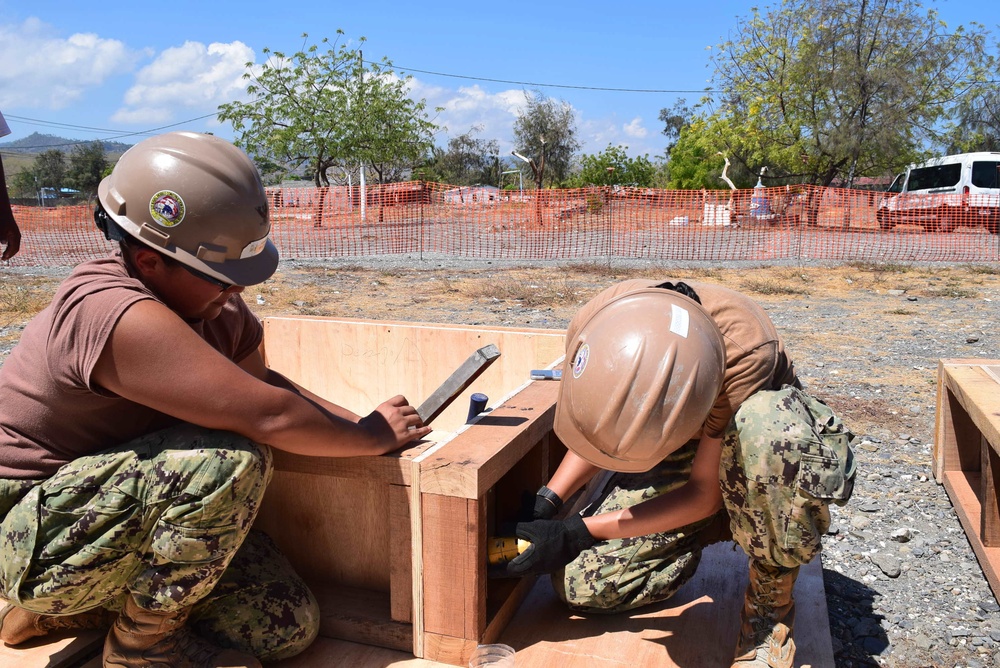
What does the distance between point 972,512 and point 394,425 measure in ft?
8.47

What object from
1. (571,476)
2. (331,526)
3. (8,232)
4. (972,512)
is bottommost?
(972,512)

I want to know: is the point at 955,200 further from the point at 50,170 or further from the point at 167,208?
the point at 50,170

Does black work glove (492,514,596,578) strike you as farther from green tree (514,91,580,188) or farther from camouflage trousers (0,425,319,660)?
green tree (514,91,580,188)

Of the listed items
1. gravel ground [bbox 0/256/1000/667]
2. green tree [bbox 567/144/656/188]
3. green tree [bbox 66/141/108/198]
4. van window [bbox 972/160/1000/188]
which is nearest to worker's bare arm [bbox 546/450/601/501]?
gravel ground [bbox 0/256/1000/667]

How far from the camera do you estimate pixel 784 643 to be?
6.68ft

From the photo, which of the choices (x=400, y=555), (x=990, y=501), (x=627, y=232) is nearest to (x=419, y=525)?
(x=400, y=555)

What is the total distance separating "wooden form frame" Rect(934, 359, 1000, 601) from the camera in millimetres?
2834

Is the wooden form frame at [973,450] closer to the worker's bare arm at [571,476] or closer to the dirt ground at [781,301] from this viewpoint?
the dirt ground at [781,301]

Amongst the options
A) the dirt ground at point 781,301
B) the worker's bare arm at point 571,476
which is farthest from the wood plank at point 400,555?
the dirt ground at point 781,301

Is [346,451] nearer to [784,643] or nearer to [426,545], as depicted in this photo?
[426,545]

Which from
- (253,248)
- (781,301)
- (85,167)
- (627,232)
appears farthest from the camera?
(85,167)

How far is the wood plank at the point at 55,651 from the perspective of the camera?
6.70 feet

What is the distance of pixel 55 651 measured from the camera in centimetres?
208

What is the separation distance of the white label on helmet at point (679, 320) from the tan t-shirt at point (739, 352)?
0.17 metres
